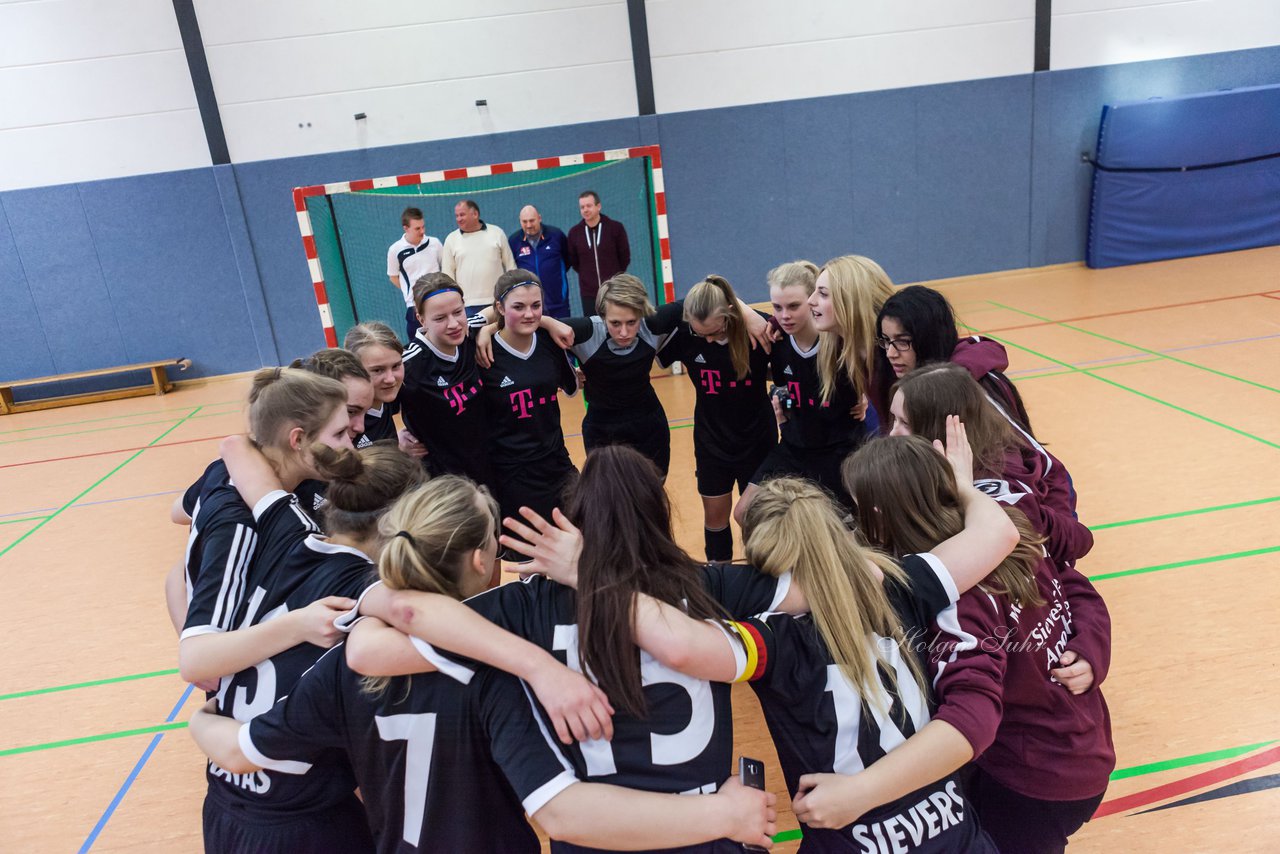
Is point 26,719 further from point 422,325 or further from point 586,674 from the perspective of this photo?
point 586,674

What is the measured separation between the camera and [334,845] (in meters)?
2.01

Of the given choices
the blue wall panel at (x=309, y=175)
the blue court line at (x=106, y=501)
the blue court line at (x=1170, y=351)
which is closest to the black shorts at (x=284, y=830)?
the blue court line at (x=106, y=501)

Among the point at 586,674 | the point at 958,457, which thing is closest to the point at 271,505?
the point at 586,674

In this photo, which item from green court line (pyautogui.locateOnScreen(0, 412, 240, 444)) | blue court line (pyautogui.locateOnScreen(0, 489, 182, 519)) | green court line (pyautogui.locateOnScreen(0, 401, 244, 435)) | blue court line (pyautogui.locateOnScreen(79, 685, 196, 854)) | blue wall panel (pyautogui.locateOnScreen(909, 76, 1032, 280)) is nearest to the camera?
blue court line (pyautogui.locateOnScreen(79, 685, 196, 854))

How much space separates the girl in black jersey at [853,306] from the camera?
3479 millimetres

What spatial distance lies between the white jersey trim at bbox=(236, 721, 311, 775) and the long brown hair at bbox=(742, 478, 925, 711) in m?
1.16

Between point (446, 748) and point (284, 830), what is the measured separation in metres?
0.60

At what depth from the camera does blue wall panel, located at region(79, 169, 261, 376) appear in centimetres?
1030

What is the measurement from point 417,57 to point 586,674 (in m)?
10.5

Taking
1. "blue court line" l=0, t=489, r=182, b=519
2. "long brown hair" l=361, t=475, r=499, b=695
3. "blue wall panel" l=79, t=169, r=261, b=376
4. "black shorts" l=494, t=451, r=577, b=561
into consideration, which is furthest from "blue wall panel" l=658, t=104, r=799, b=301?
"long brown hair" l=361, t=475, r=499, b=695

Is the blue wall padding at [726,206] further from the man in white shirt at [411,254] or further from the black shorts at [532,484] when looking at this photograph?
the black shorts at [532,484]

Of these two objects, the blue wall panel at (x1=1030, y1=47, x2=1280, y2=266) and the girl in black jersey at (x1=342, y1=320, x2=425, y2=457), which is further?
the blue wall panel at (x1=1030, y1=47, x2=1280, y2=266)

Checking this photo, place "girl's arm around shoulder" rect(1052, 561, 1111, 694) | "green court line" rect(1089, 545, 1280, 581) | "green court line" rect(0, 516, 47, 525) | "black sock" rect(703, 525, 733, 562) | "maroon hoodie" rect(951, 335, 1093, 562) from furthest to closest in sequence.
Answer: "green court line" rect(0, 516, 47, 525) → "black sock" rect(703, 525, 733, 562) → "green court line" rect(1089, 545, 1280, 581) → "maroon hoodie" rect(951, 335, 1093, 562) → "girl's arm around shoulder" rect(1052, 561, 1111, 694)

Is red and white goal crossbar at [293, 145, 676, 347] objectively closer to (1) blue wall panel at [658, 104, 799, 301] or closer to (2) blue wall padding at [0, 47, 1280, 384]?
(2) blue wall padding at [0, 47, 1280, 384]
